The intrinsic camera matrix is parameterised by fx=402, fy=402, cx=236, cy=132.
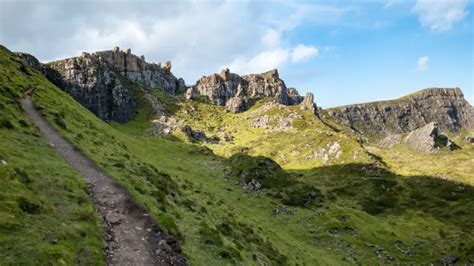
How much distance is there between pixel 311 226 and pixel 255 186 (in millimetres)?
21234

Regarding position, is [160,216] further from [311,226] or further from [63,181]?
[311,226]

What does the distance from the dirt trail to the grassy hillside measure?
1242 mm

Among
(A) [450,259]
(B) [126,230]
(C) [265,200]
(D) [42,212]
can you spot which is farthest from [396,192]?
(D) [42,212]

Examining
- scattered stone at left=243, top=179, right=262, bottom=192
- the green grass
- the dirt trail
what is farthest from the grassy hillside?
the dirt trail

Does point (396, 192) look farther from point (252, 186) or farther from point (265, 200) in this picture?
point (265, 200)

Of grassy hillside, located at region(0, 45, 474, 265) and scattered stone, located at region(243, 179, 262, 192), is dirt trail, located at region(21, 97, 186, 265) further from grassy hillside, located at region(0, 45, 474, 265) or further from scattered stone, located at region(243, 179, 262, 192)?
scattered stone, located at region(243, 179, 262, 192)

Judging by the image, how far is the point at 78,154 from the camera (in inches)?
1807

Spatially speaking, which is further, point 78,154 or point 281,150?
point 281,150

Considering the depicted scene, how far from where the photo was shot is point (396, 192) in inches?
4638

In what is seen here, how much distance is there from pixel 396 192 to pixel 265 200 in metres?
49.6

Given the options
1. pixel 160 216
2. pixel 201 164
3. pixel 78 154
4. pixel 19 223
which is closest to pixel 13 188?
pixel 19 223

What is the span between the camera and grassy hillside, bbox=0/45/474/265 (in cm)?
3453

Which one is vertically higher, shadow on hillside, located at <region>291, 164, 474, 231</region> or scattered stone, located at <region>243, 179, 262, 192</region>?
scattered stone, located at <region>243, 179, 262, 192</region>

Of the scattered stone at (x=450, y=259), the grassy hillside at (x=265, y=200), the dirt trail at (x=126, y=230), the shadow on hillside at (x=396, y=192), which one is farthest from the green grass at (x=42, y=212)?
the shadow on hillside at (x=396, y=192)
